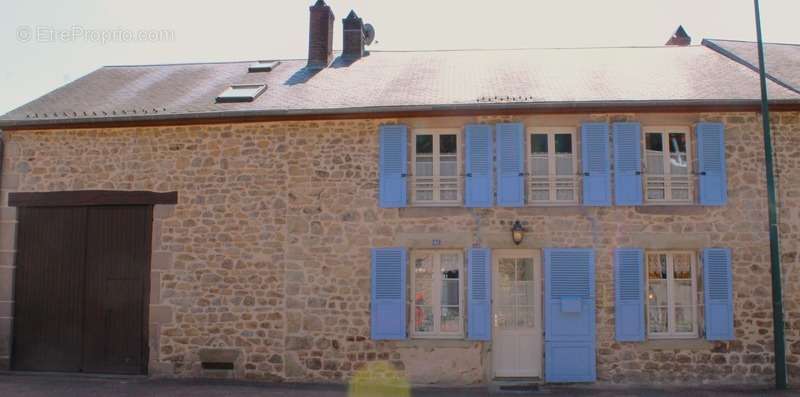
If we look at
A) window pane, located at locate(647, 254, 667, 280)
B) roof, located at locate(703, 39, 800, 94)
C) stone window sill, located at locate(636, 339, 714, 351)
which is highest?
roof, located at locate(703, 39, 800, 94)

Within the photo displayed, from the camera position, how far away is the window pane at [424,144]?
957 cm

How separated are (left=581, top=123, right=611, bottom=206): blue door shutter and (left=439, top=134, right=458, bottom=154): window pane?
1842 mm

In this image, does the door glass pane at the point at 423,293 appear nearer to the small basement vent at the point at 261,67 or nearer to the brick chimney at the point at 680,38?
the small basement vent at the point at 261,67

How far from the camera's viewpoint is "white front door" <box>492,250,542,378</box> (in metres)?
9.20

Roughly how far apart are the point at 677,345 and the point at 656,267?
1108 mm

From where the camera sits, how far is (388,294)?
9195mm

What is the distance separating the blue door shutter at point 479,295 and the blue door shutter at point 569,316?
82cm

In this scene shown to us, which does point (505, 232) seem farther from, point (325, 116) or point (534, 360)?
point (325, 116)

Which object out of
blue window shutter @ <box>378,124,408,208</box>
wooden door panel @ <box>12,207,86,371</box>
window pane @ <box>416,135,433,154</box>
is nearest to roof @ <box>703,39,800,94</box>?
window pane @ <box>416,135,433,154</box>

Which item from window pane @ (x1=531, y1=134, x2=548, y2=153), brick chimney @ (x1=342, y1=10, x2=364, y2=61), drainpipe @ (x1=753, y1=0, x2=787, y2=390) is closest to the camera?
drainpipe @ (x1=753, y1=0, x2=787, y2=390)

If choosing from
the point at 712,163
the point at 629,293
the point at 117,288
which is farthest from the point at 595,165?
the point at 117,288

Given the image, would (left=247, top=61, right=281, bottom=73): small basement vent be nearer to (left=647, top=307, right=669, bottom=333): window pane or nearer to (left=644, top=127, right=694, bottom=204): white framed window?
(left=644, top=127, right=694, bottom=204): white framed window

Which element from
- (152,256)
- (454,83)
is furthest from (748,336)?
(152,256)

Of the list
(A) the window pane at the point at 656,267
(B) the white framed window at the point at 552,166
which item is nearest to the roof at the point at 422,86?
(B) the white framed window at the point at 552,166
